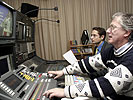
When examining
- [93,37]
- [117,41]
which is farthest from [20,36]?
[93,37]

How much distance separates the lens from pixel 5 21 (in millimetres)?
936

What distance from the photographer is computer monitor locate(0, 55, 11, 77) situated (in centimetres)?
88

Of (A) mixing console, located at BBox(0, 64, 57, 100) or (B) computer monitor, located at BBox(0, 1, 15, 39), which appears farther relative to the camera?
(B) computer monitor, located at BBox(0, 1, 15, 39)

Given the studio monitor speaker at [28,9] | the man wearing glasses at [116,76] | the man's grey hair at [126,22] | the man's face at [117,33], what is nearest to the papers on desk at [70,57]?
the man wearing glasses at [116,76]

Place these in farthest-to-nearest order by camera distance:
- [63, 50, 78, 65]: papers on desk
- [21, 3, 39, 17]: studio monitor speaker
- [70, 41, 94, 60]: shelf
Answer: [70, 41, 94, 60]: shelf, [21, 3, 39, 17]: studio monitor speaker, [63, 50, 78, 65]: papers on desk

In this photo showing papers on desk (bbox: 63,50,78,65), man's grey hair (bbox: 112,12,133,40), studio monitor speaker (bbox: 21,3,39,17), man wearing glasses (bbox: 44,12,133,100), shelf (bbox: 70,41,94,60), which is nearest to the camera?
man wearing glasses (bbox: 44,12,133,100)

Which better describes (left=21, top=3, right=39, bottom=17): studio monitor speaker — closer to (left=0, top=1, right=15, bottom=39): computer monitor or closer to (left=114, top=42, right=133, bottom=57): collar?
(left=0, top=1, right=15, bottom=39): computer monitor

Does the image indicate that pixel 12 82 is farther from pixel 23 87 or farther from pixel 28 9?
pixel 28 9

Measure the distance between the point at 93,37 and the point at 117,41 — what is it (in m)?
1.25

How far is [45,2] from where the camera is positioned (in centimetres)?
298

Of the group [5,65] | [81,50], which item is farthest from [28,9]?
[81,50]

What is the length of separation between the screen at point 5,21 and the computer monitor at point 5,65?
0.21m

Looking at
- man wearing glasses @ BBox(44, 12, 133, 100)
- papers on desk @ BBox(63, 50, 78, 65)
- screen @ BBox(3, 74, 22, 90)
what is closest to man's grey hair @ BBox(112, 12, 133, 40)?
man wearing glasses @ BBox(44, 12, 133, 100)

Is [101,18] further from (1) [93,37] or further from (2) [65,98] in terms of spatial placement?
(2) [65,98]
